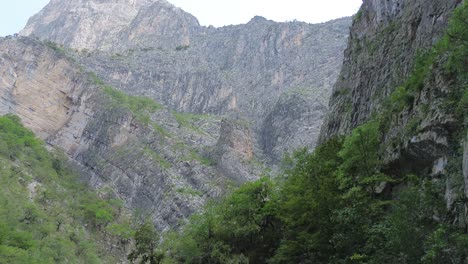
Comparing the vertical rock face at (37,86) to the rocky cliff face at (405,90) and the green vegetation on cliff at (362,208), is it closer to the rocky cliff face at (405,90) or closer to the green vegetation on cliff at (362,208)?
the rocky cliff face at (405,90)

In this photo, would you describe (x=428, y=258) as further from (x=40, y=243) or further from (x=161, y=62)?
(x=161, y=62)

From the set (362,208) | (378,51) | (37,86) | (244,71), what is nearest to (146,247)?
(362,208)

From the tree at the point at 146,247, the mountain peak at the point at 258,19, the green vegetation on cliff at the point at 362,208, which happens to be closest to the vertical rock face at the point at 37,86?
the mountain peak at the point at 258,19

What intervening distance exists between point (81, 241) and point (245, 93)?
9842 cm

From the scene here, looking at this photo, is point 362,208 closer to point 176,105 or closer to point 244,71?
point 176,105

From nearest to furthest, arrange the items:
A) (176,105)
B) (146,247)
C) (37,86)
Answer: (146,247) → (37,86) → (176,105)

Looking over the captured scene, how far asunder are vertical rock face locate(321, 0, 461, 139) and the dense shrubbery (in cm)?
3642

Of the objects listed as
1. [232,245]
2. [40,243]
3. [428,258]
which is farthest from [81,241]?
[428,258]

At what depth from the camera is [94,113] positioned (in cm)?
11969

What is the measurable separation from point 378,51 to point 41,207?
176 feet

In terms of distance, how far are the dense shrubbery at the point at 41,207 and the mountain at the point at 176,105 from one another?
8.24m

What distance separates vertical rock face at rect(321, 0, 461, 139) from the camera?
33.9 metres

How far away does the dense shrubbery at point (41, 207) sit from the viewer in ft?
192

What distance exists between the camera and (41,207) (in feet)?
240
